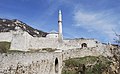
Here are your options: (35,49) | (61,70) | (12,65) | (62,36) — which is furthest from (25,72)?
(62,36)

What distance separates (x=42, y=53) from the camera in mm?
41906

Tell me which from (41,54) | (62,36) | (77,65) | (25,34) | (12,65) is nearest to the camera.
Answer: (12,65)

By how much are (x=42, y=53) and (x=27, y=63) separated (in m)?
3.08

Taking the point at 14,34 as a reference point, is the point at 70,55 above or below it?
below

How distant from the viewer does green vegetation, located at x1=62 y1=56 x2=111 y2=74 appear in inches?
1726

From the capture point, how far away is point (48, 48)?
5541 centimetres

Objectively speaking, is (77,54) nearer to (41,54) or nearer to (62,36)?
(41,54)

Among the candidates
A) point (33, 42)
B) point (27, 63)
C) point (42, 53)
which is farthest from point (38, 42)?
point (27, 63)

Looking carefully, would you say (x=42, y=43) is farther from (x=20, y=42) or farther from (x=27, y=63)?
(x=27, y=63)

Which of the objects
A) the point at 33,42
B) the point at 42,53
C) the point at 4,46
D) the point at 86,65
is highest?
the point at 33,42

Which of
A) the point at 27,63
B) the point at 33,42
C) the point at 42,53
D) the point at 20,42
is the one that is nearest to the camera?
the point at 27,63

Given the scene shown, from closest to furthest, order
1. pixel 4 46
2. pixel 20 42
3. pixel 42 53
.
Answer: pixel 42 53 → pixel 4 46 → pixel 20 42

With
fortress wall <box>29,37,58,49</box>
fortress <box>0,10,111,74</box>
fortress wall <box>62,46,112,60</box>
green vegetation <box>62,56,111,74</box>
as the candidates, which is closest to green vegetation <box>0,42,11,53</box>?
fortress <box>0,10,111,74</box>

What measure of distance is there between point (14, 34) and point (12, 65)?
1722 cm
